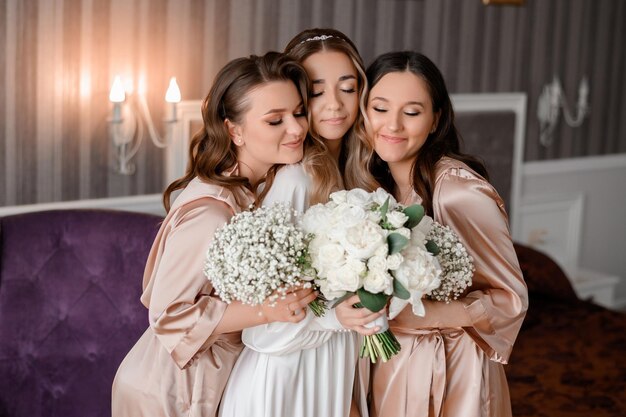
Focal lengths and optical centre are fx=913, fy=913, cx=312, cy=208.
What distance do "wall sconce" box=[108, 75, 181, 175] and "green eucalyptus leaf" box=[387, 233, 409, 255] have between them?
192cm

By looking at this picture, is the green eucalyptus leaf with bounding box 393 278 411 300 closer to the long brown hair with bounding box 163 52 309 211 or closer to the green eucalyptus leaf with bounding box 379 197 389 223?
the green eucalyptus leaf with bounding box 379 197 389 223

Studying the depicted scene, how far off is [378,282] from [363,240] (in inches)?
4.2

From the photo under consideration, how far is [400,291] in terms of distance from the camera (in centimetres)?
220

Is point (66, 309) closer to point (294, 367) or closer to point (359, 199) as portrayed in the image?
point (294, 367)

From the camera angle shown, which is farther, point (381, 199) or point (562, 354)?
point (562, 354)

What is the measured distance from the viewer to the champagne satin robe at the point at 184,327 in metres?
2.49

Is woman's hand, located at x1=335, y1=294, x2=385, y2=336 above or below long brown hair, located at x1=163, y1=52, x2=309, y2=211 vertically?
below

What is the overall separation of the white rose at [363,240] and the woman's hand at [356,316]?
215mm

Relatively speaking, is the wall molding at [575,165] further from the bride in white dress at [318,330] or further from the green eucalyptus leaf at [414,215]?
the green eucalyptus leaf at [414,215]

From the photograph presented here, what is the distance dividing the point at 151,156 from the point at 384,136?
5.06 feet

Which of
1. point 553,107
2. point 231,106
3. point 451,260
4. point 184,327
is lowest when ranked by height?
point 184,327

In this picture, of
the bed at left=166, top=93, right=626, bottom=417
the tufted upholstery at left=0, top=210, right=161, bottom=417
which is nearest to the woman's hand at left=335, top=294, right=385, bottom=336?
the tufted upholstery at left=0, top=210, right=161, bottom=417

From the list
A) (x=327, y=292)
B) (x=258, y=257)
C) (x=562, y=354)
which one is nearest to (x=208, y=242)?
(x=258, y=257)

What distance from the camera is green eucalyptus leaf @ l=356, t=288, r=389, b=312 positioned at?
220 centimetres
